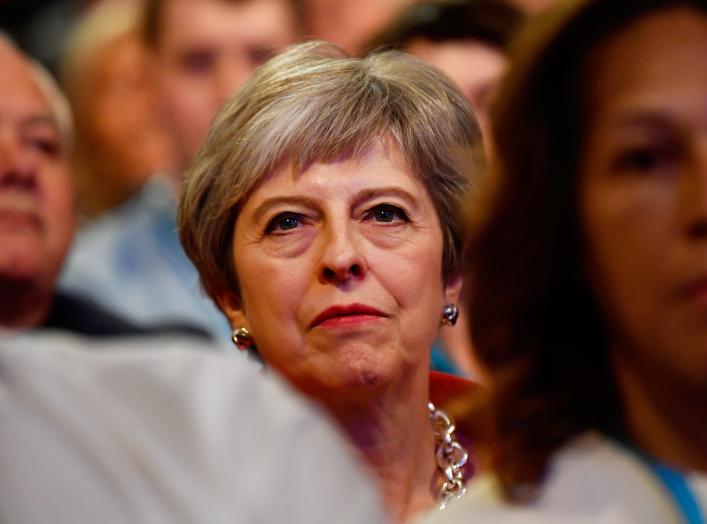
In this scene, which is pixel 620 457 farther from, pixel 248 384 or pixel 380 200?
pixel 380 200

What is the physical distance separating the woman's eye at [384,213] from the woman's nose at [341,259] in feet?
0.14

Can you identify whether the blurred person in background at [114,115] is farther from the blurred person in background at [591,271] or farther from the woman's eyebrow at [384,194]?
the blurred person in background at [591,271]

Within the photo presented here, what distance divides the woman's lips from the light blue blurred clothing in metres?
1.89

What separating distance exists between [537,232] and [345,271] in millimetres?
619

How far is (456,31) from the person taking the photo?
347 cm

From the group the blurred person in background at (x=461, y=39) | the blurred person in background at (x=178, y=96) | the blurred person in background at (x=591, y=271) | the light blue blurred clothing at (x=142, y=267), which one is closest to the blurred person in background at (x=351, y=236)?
the blurred person in background at (x=591, y=271)

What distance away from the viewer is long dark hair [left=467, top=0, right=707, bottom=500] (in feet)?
4.90

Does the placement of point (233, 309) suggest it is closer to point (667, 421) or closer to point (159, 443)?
point (667, 421)

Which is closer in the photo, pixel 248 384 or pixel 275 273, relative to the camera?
pixel 248 384

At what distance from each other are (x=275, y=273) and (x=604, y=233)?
77 cm

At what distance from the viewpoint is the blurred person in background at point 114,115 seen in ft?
17.1

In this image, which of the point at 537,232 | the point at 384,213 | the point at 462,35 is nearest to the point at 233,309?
the point at 384,213

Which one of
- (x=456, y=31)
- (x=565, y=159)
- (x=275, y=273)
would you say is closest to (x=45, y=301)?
(x=456, y=31)

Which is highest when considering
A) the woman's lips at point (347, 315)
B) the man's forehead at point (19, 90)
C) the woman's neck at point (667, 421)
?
the woman's neck at point (667, 421)
